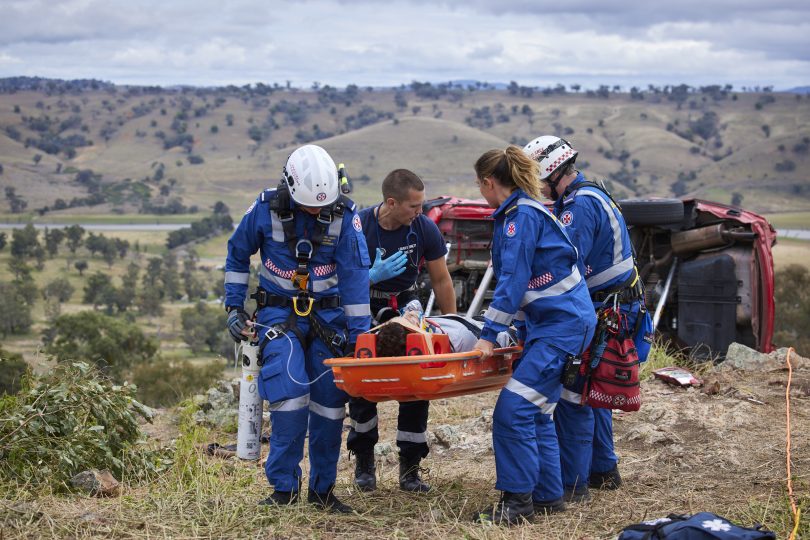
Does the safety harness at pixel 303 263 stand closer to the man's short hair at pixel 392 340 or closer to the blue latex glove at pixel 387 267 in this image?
the man's short hair at pixel 392 340

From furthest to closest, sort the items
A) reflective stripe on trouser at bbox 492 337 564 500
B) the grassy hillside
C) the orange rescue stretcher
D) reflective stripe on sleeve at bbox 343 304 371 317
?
the grassy hillside, reflective stripe on sleeve at bbox 343 304 371 317, reflective stripe on trouser at bbox 492 337 564 500, the orange rescue stretcher

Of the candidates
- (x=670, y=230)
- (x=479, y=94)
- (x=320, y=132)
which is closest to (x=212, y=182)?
(x=320, y=132)

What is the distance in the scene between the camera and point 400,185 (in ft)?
20.7

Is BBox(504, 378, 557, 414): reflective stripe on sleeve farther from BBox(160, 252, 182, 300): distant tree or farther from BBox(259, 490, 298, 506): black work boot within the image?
BBox(160, 252, 182, 300): distant tree

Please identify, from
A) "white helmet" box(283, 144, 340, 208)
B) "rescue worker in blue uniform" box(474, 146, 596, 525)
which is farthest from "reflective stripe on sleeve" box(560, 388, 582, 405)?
"white helmet" box(283, 144, 340, 208)

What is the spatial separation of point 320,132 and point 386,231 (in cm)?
13376

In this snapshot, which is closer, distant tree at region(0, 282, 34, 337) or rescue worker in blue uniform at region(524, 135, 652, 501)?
rescue worker in blue uniform at region(524, 135, 652, 501)

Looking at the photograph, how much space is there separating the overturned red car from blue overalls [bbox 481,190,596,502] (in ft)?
17.4

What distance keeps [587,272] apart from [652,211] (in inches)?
195

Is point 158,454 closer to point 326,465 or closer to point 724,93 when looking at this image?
point 326,465

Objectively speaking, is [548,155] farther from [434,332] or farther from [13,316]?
[13,316]

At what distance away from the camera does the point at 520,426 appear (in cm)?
539

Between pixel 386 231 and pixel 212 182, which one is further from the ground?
pixel 386 231

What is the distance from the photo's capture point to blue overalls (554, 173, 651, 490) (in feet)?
18.9
